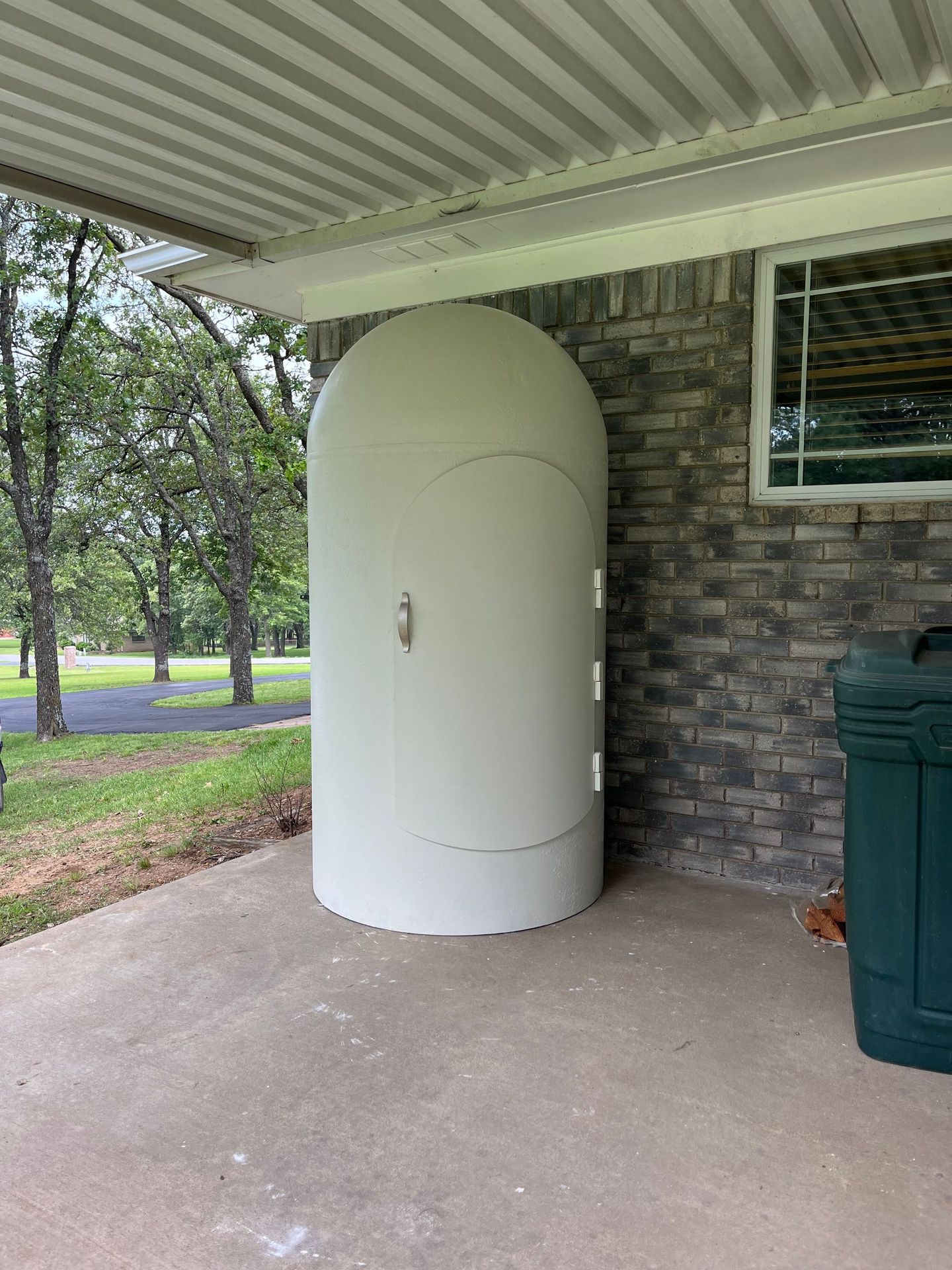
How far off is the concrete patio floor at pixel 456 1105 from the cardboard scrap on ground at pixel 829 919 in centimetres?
10

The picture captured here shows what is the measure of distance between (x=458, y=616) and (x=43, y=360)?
11.4 meters

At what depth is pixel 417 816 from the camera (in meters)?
3.54

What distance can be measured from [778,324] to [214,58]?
260 centimetres

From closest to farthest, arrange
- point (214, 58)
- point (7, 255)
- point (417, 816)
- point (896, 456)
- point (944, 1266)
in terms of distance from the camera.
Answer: point (944, 1266) < point (214, 58) < point (417, 816) < point (896, 456) < point (7, 255)


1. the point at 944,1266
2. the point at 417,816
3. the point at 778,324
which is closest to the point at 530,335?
the point at 778,324

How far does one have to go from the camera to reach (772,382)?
4.09m

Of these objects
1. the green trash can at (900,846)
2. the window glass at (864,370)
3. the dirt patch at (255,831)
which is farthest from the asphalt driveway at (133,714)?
the green trash can at (900,846)

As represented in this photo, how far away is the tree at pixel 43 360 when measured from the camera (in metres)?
11.8

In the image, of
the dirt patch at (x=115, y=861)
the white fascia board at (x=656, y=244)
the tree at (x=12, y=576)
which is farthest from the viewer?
the tree at (x=12, y=576)

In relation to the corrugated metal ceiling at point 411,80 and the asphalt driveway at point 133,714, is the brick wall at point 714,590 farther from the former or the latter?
the asphalt driveway at point 133,714

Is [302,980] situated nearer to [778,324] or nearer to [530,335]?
[530,335]

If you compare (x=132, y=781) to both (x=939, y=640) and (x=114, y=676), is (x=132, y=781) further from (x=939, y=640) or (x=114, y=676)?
(x=114, y=676)

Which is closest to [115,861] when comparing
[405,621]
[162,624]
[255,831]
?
[255,831]

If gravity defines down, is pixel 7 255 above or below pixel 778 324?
above
